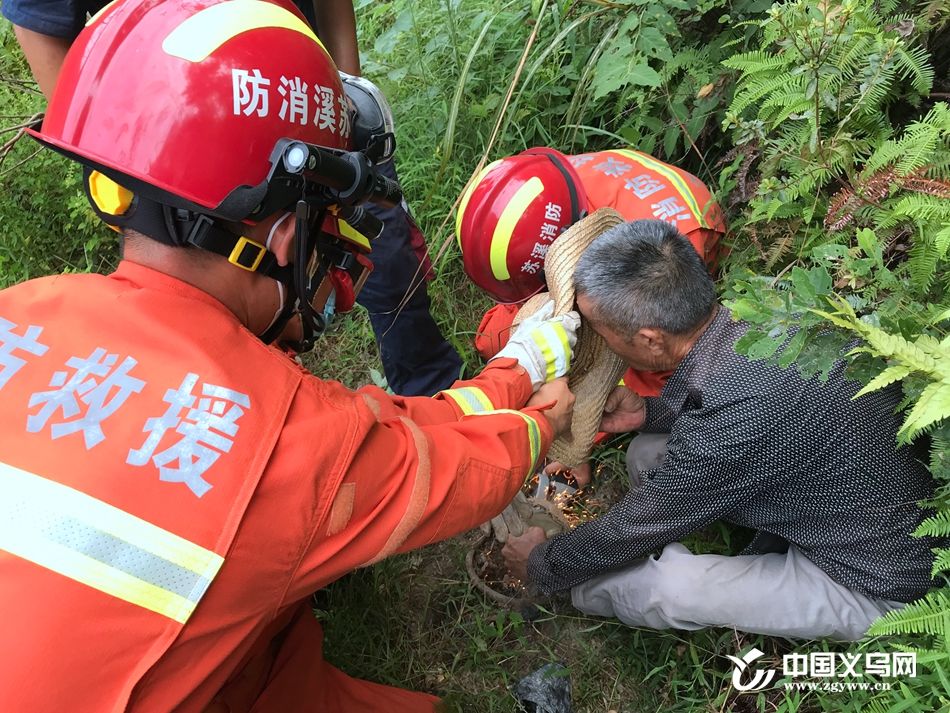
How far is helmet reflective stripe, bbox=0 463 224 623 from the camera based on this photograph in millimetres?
1290

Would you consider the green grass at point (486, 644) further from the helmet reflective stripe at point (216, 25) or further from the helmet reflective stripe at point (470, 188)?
the helmet reflective stripe at point (216, 25)

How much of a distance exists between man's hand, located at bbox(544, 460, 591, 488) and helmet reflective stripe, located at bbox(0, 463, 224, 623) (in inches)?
84.4

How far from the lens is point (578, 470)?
3318mm

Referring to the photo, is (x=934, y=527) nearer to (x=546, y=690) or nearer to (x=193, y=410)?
(x=546, y=690)

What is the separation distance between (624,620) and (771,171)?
6.40 feet

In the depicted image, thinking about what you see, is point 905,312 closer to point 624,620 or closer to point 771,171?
point 771,171

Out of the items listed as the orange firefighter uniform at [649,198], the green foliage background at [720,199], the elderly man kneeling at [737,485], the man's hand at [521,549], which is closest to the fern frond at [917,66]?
the green foliage background at [720,199]

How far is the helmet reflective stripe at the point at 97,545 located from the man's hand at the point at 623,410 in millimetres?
1974

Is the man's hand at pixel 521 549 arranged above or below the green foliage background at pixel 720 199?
below

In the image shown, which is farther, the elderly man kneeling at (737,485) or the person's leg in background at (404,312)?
the person's leg in background at (404,312)

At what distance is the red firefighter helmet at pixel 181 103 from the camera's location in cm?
161

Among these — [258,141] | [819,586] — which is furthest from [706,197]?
[258,141]

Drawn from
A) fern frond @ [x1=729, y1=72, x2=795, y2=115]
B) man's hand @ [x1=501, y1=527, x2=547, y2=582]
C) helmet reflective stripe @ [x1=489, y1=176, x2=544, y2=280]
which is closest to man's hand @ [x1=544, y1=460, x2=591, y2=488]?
man's hand @ [x1=501, y1=527, x2=547, y2=582]

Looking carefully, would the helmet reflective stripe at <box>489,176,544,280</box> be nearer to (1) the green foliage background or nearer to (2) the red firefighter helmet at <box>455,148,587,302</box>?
(2) the red firefighter helmet at <box>455,148,587,302</box>
